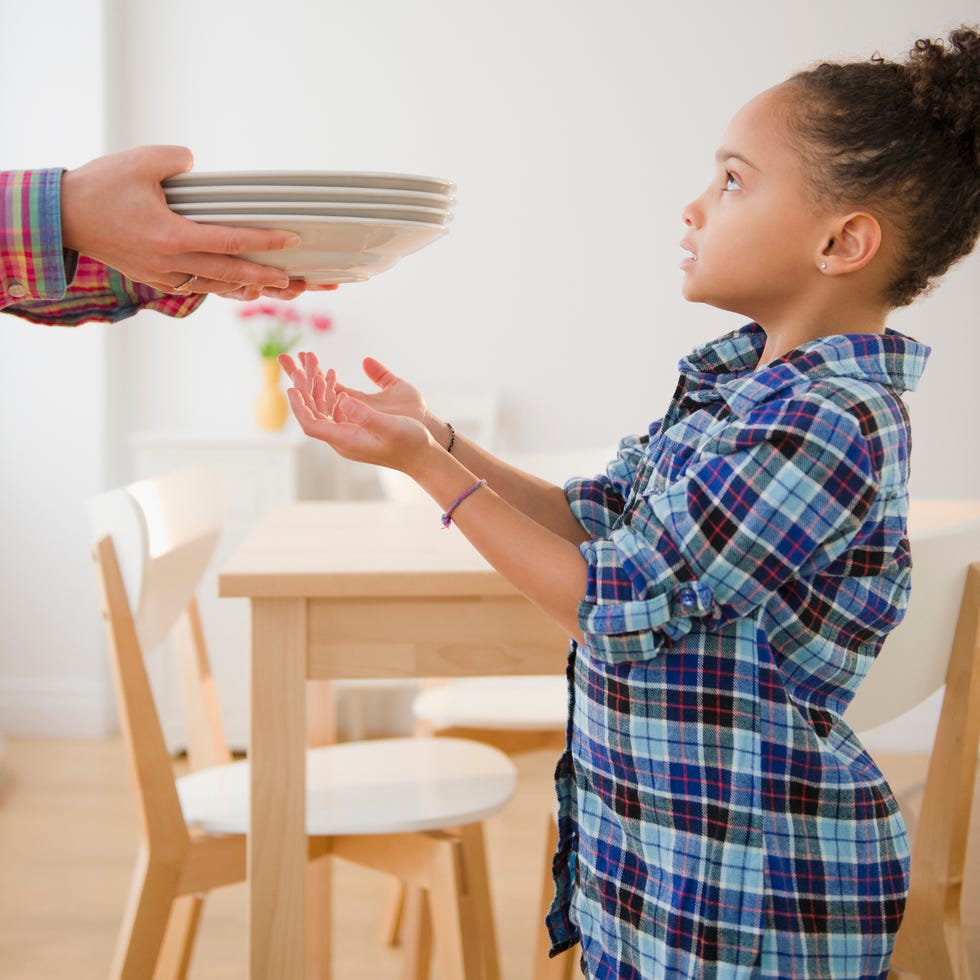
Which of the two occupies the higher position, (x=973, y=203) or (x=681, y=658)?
(x=973, y=203)

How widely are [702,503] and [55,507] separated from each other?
297 centimetres

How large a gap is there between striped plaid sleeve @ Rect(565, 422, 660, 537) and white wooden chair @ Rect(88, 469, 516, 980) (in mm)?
537

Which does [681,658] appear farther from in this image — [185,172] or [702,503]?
[185,172]

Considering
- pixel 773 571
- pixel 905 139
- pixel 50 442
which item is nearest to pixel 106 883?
pixel 50 442

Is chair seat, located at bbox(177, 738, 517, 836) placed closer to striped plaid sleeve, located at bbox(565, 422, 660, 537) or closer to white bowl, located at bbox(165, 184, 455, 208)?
striped plaid sleeve, located at bbox(565, 422, 660, 537)

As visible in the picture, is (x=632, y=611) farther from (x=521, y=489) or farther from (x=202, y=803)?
(x=202, y=803)

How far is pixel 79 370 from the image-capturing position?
11.5 feet

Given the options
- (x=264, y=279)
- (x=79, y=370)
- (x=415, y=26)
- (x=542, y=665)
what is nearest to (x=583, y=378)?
(x=415, y=26)

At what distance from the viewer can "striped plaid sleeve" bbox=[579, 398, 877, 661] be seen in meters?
0.94

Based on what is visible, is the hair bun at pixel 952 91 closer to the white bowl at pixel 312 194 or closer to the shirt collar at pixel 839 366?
the shirt collar at pixel 839 366

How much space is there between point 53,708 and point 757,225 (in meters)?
3.05

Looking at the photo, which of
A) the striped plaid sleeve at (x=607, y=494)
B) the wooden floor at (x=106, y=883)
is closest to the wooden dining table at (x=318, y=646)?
the striped plaid sleeve at (x=607, y=494)

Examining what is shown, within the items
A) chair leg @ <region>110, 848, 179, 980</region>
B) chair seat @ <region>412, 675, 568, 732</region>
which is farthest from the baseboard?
chair leg @ <region>110, 848, 179, 980</region>

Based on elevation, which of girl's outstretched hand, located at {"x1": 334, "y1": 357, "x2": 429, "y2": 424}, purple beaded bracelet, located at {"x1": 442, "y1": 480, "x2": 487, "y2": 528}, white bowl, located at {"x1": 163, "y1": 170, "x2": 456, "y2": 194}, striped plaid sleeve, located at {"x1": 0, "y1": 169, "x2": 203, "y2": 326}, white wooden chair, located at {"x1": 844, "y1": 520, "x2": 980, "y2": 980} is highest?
white bowl, located at {"x1": 163, "y1": 170, "x2": 456, "y2": 194}
